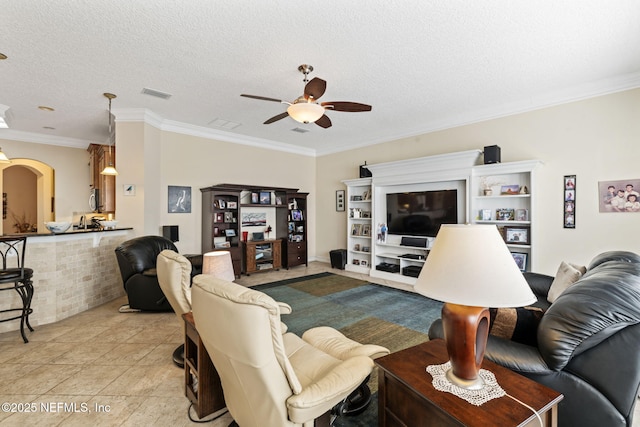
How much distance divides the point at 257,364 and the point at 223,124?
5006 millimetres

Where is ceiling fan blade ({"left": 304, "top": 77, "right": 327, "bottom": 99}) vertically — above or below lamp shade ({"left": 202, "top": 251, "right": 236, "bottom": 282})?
above

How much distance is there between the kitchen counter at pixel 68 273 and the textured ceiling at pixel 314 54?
196cm

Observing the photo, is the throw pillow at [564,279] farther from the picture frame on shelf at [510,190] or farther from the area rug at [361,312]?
the picture frame on shelf at [510,190]

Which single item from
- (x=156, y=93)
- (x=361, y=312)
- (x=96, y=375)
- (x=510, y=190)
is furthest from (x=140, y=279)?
(x=510, y=190)

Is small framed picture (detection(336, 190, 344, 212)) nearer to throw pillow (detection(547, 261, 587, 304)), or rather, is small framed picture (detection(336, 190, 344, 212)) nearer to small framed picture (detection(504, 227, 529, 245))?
small framed picture (detection(504, 227, 529, 245))

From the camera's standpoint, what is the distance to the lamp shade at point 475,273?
1066mm

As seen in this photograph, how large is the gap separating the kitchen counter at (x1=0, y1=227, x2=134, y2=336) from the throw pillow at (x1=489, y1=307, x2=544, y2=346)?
4.44m

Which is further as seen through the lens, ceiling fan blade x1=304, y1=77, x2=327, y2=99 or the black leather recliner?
the black leather recliner

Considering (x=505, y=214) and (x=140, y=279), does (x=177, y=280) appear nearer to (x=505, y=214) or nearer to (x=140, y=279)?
(x=140, y=279)

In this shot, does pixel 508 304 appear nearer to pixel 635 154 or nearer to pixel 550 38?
pixel 550 38

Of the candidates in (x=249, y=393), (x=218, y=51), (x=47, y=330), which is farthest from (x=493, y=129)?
(x=47, y=330)

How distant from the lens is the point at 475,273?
110 centimetres

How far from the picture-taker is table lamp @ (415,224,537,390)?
1.07 metres

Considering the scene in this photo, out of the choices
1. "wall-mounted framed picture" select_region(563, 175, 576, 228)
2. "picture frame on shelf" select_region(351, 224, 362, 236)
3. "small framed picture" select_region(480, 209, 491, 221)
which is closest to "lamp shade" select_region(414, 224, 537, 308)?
"wall-mounted framed picture" select_region(563, 175, 576, 228)
